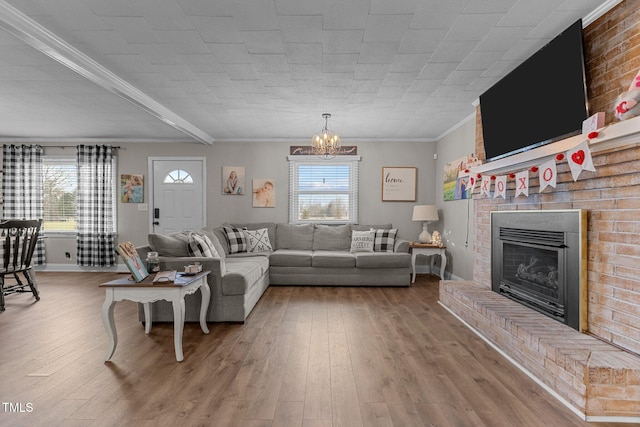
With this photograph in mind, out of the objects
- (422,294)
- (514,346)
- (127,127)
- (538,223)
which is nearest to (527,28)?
(538,223)

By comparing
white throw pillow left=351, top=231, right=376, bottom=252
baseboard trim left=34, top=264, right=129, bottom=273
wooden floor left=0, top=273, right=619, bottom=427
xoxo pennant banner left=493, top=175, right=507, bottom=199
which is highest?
xoxo pennant banner left=493, top=175, right=507, bottom=199

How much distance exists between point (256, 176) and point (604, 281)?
518cm

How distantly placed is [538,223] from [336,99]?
244cm

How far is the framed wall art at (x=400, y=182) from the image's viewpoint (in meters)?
6.31

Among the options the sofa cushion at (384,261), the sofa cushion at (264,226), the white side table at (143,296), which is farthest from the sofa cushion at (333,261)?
the white side table at (143,296)

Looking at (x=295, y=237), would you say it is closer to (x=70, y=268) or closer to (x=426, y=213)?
(x=426, y=213)

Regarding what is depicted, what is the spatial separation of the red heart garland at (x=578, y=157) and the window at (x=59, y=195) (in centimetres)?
727

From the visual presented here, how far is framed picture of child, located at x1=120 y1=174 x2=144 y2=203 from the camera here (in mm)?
6402

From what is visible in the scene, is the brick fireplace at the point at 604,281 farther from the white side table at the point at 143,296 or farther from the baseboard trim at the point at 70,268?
the baseboard trim at the point at 70,268

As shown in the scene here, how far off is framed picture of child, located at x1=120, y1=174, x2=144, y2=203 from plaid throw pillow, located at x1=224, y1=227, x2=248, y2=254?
80.6 inches

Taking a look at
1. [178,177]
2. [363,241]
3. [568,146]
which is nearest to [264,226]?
[363,241]

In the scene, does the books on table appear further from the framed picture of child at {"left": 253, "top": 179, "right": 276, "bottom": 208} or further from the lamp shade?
the lamp shade

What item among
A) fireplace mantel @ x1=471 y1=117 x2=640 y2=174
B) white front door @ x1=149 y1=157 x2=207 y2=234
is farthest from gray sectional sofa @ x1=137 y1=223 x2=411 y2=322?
fireplace mantel @ x1=471 y1=117 x2=640 y2=174

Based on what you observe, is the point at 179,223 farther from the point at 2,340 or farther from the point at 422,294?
the point at 422,294
